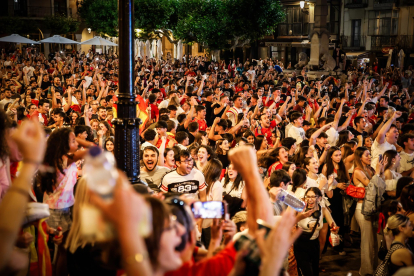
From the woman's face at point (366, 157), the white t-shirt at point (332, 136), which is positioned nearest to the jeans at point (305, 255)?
the woman's face at point (366, 157)

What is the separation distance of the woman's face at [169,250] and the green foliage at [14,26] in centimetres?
3883

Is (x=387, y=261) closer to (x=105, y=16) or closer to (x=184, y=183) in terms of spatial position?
(x=184, y=183)

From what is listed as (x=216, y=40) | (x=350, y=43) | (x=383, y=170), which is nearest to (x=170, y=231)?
(x=383, y=170)

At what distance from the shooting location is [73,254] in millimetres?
2801

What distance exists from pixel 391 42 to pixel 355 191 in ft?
93.4

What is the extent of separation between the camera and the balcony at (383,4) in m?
31.3

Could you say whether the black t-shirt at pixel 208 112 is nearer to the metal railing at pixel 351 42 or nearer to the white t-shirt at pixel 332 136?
the white t-shirt at pixel 332 136

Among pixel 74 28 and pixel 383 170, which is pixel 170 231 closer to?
pixel 383 170

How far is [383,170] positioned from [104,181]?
4.92m

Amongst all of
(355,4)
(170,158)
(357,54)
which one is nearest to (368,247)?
(170,158)

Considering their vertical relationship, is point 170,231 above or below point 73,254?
above

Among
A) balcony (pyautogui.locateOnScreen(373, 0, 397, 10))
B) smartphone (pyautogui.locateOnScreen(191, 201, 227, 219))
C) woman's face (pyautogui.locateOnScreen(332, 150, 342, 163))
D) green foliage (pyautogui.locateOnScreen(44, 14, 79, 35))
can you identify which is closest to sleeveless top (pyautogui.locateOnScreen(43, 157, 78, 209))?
smartphone (pyautogui.locateOnScreen(191, 201, 227, 219))

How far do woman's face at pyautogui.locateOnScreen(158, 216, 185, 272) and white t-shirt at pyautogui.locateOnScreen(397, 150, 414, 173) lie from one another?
574cm

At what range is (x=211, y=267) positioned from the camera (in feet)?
7.16
